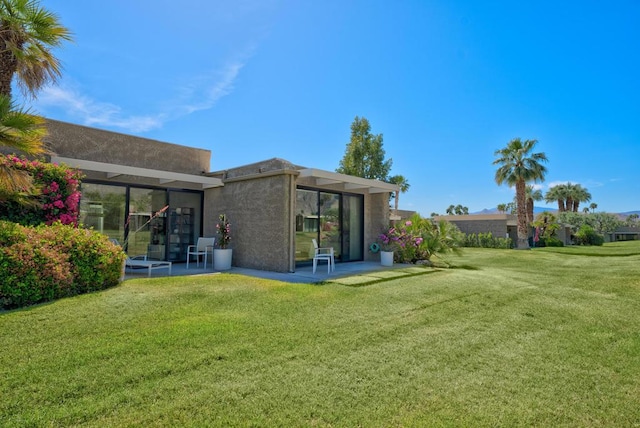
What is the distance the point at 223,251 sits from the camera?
34.8 ft

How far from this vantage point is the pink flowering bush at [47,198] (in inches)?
285

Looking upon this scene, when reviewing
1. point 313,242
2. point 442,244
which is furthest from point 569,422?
point 442,244

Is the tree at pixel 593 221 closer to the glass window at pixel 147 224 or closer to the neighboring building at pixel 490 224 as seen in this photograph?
the neighboring building at pixel 490 224

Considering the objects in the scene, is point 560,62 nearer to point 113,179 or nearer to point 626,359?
point 626,359

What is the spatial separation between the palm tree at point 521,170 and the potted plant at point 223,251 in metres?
25.4


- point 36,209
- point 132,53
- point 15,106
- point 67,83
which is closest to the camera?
point 15,106

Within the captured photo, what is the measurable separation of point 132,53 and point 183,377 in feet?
34.2

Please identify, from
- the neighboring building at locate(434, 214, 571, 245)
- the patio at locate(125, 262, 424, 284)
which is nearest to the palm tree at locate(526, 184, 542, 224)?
the neighboring building at locate(434, 214, 571, 245)

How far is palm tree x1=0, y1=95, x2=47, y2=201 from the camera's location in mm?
5887

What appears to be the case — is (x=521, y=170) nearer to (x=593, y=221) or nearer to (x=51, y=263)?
(x=593, y=221)

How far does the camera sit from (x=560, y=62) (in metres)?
13.4

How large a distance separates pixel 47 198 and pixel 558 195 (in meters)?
65.7

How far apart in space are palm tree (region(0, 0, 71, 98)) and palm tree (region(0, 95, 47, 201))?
2.73m

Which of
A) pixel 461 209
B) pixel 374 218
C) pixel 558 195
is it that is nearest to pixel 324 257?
pixel 374 218
